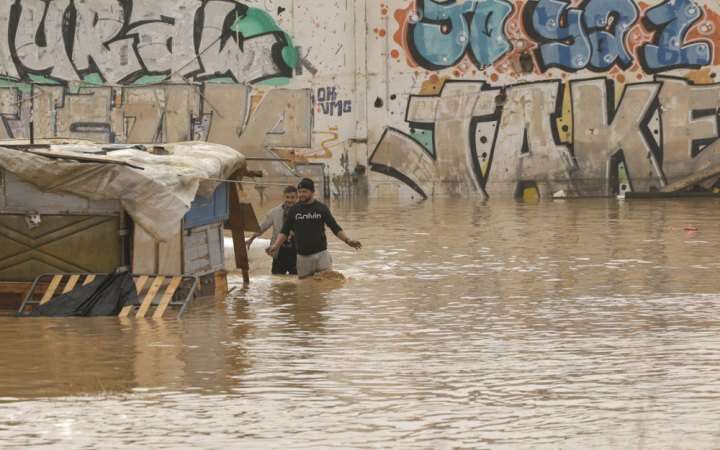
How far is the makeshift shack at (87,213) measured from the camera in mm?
15250

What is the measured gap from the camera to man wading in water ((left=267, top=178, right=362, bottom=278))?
17672 mm

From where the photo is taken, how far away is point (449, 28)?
38.7m

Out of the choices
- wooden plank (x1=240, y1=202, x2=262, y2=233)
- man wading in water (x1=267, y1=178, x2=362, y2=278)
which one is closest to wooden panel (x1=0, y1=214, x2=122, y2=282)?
man wading in water (x1=267, y1=178, x2=362, y2=278)

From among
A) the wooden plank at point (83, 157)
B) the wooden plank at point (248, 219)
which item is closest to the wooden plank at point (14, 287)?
the wooden plank at point (83, 157)

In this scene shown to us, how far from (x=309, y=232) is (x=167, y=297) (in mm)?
2929

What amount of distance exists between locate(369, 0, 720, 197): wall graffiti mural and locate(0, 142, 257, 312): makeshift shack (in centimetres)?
2315

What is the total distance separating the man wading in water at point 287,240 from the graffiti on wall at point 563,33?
67.6 ft

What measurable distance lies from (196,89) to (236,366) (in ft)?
92.1

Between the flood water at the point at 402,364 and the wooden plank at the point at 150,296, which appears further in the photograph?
the wooden plank at the point at 150,296

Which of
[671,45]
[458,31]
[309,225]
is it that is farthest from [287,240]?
[671,45]

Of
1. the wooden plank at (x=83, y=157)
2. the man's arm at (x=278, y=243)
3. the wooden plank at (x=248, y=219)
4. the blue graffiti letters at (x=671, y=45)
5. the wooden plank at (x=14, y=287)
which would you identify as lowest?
the wooden plank at (x=14, y=287)

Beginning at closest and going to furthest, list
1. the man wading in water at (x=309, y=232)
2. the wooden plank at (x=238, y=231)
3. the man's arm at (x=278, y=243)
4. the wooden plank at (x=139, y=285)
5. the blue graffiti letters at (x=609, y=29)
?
1. the wooden plank at (x=139, y=285)
2. the man wading in water at (x=309, y=232)
3. the man's arm at (x=278, y=243)
4. the wooden plank at (x=238, y=231)
5. the blue graffiti letters at (x=609, y=29)

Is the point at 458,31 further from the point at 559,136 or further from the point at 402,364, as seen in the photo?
the point at 402,364

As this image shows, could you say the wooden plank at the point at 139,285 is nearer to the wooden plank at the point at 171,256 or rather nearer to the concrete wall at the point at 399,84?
the wooden plank at the point at 171,256
